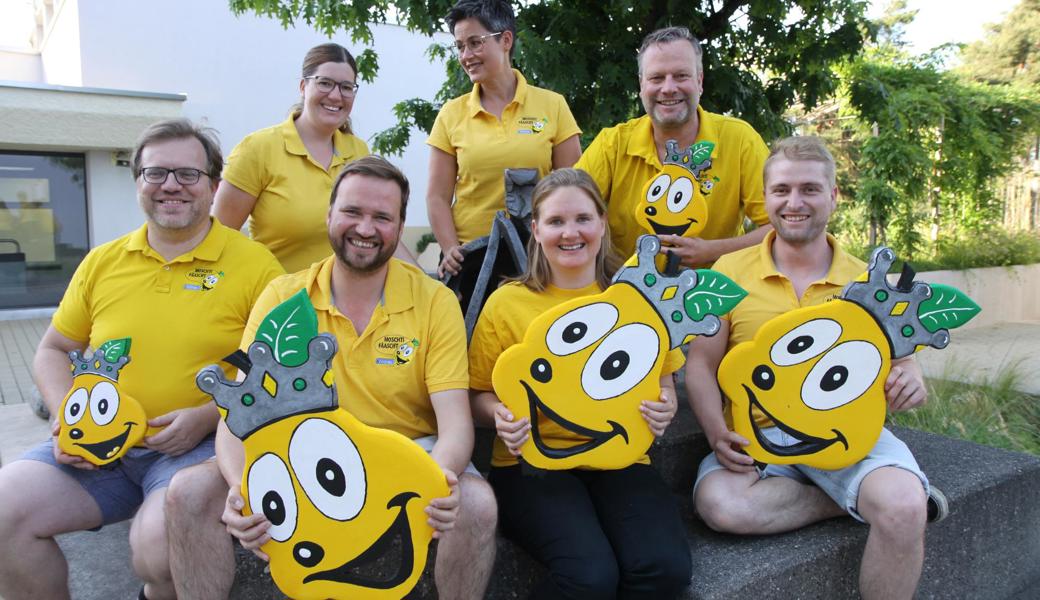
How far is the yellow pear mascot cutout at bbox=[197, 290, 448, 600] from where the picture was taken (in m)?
1.65

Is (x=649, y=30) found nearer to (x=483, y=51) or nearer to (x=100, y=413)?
(x=483, y=51)

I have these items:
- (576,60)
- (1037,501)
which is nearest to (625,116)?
(576,60)

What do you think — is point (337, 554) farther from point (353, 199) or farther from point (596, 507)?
point (353, 199)

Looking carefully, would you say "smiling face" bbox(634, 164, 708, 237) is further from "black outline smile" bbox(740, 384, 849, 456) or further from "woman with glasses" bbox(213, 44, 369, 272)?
"woman with glasses" bbox(213, 44, 369, 272)

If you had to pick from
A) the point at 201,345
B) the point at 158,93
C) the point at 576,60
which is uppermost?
the point at 158,93

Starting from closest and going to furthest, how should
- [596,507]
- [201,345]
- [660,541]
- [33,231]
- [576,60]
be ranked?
[660,541], [596,507], [201,345], [576,60], [33,231]

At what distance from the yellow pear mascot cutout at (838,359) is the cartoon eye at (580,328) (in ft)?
1.41

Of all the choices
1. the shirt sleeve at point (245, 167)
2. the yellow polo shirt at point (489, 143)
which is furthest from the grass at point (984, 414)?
the shirt sleeve at point (245, 167)

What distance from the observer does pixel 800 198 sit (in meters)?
2.28

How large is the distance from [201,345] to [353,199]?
0.69 m

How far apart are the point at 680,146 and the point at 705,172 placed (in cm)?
15

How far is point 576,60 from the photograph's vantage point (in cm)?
460

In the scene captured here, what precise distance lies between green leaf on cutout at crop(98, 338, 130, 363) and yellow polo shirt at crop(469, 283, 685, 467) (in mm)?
995

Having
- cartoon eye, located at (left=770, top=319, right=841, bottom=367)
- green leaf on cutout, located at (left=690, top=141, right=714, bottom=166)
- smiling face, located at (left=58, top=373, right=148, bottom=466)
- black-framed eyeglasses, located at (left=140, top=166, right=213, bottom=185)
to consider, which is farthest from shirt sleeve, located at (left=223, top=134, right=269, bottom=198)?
cartoon eye, located at (left=770, top=319, right=841, bottom=367)
